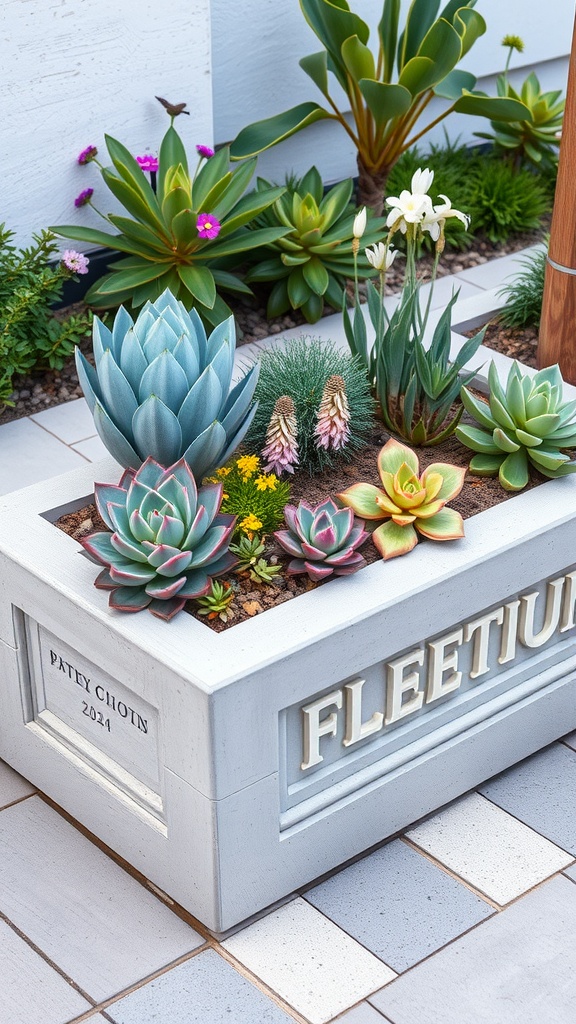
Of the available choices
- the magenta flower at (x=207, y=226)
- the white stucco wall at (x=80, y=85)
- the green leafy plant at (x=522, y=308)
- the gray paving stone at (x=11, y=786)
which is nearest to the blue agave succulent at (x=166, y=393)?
the gray paving stone at (x=11, y=786)

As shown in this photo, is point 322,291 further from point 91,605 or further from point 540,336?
point 91,605

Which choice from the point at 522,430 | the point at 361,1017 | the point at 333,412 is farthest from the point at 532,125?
the point at 361,1017

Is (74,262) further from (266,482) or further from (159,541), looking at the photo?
(159,541)

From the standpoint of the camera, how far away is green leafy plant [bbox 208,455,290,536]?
88.8 inches

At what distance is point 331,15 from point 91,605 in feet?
8.81

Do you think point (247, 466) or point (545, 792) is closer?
point (247, 466)

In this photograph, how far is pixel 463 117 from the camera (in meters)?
5.29

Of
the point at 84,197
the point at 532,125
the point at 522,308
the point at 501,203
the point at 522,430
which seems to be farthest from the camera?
the point at 532,125

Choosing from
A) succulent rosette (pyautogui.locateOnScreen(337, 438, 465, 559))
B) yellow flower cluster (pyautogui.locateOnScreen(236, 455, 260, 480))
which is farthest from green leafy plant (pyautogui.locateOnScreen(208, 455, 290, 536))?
succulent rosette (pyautogui.locateOnScreen(337, 438, 465, 559))

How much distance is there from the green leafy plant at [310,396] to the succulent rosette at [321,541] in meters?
0.32

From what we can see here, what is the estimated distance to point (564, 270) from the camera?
2770mm

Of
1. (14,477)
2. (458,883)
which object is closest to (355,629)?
(458,883)

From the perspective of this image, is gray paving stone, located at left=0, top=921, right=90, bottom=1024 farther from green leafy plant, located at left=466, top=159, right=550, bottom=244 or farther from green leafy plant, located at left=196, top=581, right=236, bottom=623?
green leafy plant, located at left=466, top=159, right=550, bottom=244

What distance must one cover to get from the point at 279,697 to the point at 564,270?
1299 millimetres
